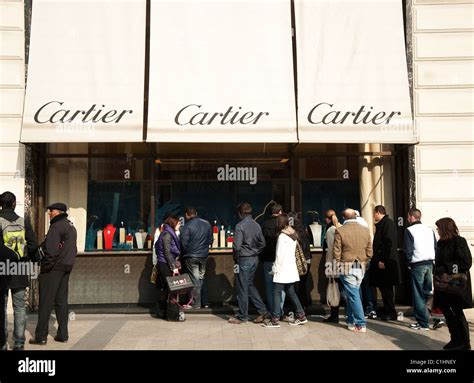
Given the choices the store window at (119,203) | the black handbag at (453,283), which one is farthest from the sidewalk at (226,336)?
the store window at (119,203)

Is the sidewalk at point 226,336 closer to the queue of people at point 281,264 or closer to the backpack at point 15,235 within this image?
the queue of people at point 281,264

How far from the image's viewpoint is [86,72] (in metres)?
8.84

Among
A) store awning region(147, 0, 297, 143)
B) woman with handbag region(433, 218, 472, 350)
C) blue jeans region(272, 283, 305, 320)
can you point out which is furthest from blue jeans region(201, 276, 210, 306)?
woman with handbag region(433, 218, 472, 350)

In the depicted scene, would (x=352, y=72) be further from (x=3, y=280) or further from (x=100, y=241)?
(x=3, y=280)

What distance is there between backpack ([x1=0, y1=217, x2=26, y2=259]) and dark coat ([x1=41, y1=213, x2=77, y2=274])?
37 centimetres

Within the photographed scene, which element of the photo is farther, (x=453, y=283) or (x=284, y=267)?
(x=284, y=267)

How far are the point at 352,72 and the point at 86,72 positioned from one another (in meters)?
4.67

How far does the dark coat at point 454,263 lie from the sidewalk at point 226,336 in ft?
2.64

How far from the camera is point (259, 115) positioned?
8.66 metres

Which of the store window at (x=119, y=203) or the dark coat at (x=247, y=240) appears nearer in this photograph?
the dark coat at (x=247, y=240)

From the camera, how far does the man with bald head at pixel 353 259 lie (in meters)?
7.60

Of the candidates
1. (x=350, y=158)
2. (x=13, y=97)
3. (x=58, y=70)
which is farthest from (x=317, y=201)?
(x=13, y=97)

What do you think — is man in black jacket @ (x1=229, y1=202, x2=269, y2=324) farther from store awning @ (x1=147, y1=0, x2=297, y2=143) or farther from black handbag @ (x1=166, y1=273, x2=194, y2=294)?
store awning @ (x1=147, y1=0, x2=297, y2=143)

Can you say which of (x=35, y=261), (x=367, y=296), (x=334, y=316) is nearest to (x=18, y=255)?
(x=35, y=261)
